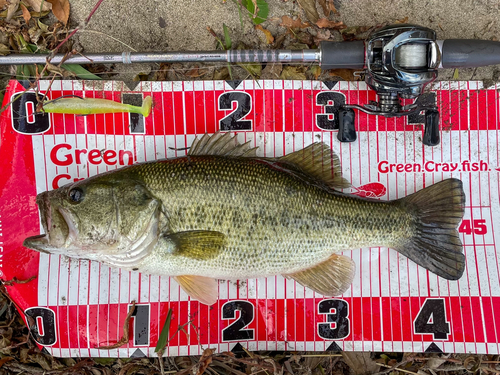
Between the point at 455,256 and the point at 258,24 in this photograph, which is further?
the point at 258,24

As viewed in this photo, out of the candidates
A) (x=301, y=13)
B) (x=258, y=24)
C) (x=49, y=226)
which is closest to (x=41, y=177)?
(x=49, y=226)

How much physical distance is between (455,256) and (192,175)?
179cm

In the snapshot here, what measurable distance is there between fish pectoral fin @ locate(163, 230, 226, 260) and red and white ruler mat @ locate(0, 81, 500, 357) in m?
0.57

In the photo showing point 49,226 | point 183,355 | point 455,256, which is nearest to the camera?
point 49,226

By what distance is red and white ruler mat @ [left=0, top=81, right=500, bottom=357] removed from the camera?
8.36 ft

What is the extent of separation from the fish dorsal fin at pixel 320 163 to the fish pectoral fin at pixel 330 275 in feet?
1.66

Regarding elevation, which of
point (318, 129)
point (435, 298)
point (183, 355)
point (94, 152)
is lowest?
point (183, 355)

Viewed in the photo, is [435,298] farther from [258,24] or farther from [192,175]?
[258,24]

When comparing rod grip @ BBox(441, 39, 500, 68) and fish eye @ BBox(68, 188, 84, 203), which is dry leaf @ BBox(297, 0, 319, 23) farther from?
fish eye @ BBox(68, 188, 84, 203)

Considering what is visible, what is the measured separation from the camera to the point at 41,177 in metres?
2.57

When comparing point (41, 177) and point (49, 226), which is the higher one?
point (41, 177)

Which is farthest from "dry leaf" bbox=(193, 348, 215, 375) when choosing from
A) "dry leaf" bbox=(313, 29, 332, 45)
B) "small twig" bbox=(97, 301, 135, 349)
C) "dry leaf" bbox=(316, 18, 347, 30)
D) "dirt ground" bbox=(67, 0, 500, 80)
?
"dry leaf" bbox=(316, 18, 347, 30)

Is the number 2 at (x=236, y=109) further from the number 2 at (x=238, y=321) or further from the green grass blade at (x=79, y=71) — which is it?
the number 2 at (x=238, y=321)

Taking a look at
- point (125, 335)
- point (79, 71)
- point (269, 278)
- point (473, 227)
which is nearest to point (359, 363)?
point (269, 278)
